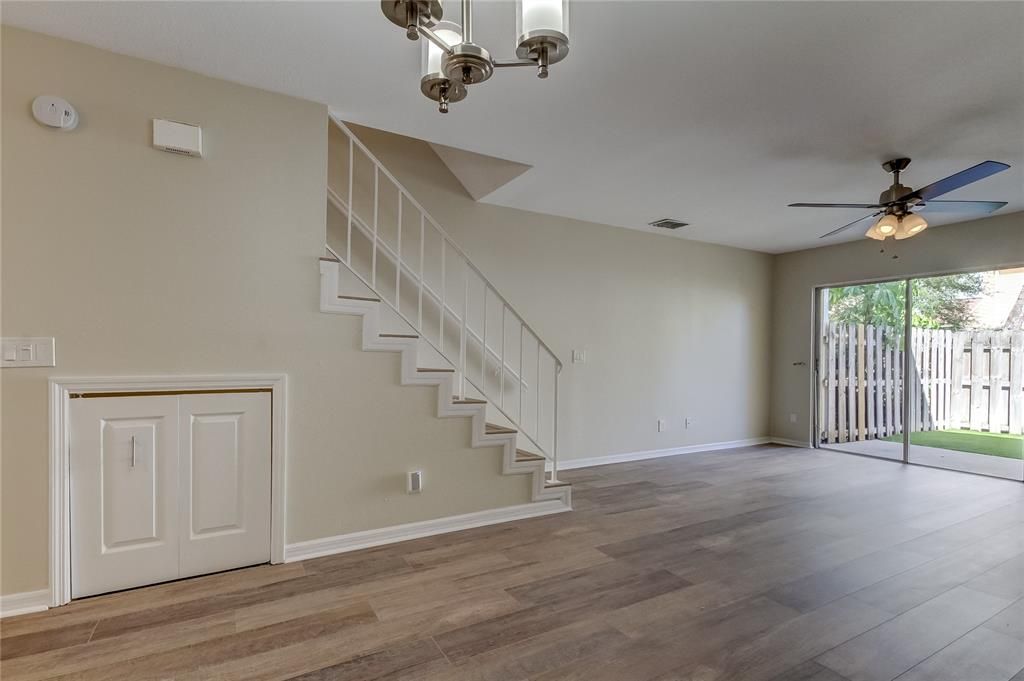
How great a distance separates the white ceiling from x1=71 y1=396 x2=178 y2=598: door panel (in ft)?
5.88

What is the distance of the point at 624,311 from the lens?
17.5 ft

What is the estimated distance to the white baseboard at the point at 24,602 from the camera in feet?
6.93

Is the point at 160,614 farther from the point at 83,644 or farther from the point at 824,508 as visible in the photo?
the point at 824,508

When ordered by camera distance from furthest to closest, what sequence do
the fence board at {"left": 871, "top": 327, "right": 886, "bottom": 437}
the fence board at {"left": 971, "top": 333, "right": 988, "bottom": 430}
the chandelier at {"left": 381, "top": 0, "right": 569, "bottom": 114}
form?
1. the fence board at {"left": 871, "top": 327, "right": 886, "bottom": 437}
2. the fence board at {"left": 971, "top": 333, "right": 988, "bottom": 430}
3. the chandelier at {"left": 381, "top": 0, "right": 569, "bottom": 114}

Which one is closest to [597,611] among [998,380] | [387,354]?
[387,354]

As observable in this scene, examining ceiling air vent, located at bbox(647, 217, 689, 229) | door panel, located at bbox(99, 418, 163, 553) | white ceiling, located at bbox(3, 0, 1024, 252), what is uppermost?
white ceiling, located at bbox(3, 0, 1024, 252)

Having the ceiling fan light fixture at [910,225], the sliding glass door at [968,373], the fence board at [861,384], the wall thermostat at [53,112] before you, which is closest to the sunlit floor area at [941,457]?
the sliding glass door at [968,373]

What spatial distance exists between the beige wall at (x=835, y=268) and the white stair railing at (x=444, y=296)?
3.76m

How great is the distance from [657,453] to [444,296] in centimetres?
315

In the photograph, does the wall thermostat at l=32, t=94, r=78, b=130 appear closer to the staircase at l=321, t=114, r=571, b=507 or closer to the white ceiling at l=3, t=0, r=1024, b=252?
the white ceiling at l=3, t=0, r=1024, b=252

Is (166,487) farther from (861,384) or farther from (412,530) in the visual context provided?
(861,384)

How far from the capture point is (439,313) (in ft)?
13.5

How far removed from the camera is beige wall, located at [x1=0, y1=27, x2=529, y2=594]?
2.17 m

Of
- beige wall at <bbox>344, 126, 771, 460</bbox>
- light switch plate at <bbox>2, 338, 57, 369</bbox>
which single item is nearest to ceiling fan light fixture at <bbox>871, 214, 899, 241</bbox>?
beige wall at <bbox>344, 126, 771, 460</bbox>
